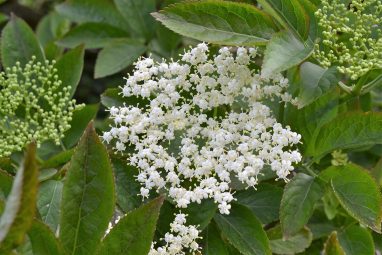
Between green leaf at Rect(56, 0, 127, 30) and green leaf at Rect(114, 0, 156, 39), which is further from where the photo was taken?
green leaf at Rect(56, 0, 127, 30)

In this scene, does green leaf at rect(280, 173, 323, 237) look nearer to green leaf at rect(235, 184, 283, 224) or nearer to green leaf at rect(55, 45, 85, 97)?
green leaf at rect(235, 184, 283, 224)

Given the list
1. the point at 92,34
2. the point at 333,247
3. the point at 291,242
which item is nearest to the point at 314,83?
the point at 333,247

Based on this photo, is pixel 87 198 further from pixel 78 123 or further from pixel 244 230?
pixel 78 123

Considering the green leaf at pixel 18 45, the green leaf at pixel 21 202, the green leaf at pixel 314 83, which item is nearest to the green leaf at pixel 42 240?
the green leaf at pixel 21 202

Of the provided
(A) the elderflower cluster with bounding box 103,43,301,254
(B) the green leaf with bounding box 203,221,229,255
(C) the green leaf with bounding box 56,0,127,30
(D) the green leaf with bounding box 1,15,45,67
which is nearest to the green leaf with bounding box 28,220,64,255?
(A) the elderflower cluster with bounding box 103,43,301,254

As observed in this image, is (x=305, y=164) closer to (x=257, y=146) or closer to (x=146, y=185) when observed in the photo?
(x=257, y=146)
